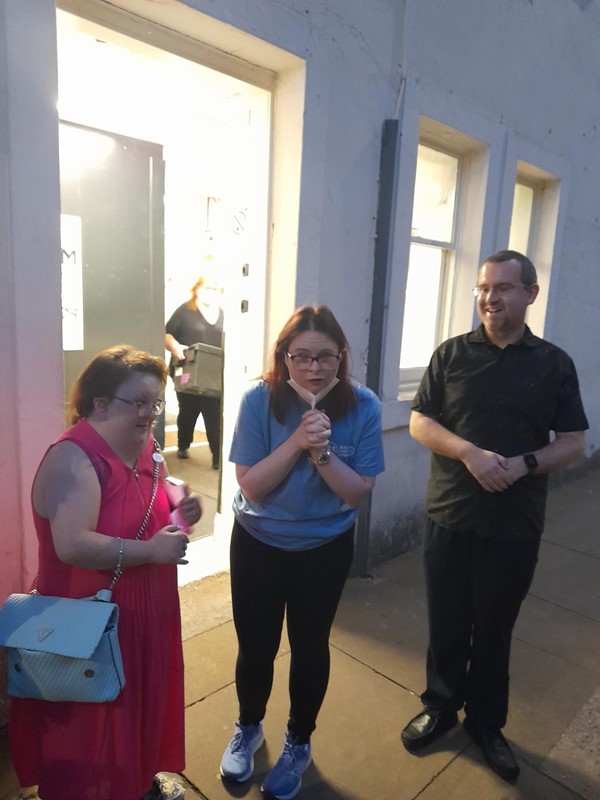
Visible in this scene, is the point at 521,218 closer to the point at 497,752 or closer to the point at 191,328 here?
the point at 191,328

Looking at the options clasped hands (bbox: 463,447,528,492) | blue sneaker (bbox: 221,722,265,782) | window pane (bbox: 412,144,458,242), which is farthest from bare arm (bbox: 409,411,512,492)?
window pane (bbox: 412,144,458,242)

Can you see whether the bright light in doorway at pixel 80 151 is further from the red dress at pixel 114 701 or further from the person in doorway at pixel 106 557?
the red dress at pixel 114 701

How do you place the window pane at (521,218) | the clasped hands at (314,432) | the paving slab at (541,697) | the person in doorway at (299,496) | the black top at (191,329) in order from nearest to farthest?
the clasped hands at (314,432) < the person in doorway at (299,496) < the paving slab at (541,697) < the window pane at (521,218) < the black top at (191,329)

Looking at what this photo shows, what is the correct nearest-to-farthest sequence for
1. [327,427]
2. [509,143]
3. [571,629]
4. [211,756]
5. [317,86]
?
[327,427], [211,756], [317,86], [571,629], [509,143]

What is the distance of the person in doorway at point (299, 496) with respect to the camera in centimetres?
177

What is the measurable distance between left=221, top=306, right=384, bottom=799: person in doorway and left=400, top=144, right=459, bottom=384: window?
2.48m

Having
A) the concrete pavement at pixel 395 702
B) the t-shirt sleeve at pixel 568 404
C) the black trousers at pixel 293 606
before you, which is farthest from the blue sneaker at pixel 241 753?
the t-shirt sleeve at pixel 568 404

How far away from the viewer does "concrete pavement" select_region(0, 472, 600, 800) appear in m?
2.12

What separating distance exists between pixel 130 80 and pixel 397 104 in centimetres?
162

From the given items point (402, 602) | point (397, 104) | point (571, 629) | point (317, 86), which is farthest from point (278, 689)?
point (397, 104)

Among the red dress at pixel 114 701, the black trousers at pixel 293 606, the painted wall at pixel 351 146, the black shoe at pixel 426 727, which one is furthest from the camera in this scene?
the black shoe at pixel 426 727

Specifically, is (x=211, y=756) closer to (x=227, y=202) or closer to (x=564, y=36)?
(x=227, y=202)

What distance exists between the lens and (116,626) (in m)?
1.47

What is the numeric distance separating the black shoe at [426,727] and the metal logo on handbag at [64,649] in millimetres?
1399
